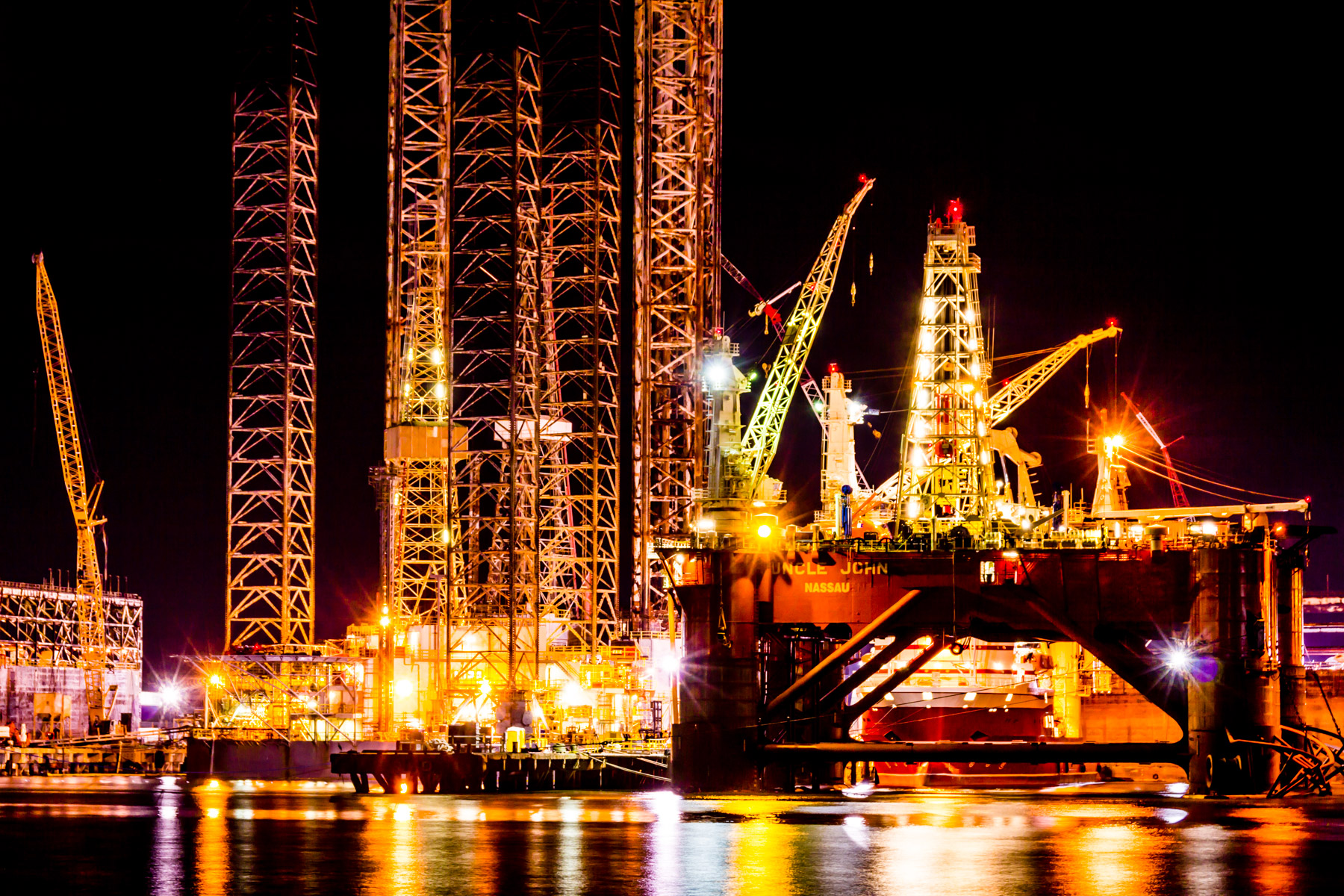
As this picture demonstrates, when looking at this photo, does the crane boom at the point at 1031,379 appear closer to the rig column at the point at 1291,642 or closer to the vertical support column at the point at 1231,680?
the rig column at the point at 1291,642

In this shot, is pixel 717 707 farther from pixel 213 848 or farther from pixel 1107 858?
pixel 1107 858

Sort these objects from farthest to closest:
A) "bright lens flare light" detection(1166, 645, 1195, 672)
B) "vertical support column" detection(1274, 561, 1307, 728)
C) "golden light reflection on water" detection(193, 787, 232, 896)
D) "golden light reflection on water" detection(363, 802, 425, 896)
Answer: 1. "vertical support column" detection(1274, 561, 1307, 728)
2. "bright lens flare light" detection(1166, 645, 1195, 672)
3. "golden light reflection on water" detection(193, 787, 232, 896)
4. "golden light reflection on water" detection(363, 802, 425, 896)

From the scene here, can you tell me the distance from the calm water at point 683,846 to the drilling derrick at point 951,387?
33.9ft

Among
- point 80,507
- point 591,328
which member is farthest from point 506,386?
point 80,507

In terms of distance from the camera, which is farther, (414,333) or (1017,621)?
(414,333)

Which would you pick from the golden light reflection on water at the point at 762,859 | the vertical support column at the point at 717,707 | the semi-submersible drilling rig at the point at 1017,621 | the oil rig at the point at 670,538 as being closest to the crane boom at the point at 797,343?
the oil rig at the point at 670,538

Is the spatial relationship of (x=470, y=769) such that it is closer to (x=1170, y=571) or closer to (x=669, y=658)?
(x=669, y=658)

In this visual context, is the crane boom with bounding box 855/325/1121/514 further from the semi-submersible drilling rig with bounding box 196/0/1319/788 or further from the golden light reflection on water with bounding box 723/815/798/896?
the golden light reflection on water with bounding box 723/815/798/896

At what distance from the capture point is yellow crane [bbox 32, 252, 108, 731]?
10856 cm

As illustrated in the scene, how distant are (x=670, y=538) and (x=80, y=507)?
5568 cm

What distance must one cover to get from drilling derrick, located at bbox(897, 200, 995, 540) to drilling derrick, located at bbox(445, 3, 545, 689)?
593 inches

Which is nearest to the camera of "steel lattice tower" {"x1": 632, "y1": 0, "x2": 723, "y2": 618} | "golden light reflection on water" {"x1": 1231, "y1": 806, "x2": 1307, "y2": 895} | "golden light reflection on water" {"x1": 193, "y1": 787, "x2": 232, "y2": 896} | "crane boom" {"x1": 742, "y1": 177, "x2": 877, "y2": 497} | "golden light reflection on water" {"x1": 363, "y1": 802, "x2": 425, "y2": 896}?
"golden light reflection on water" {"x1": 363, "y1": 802, "x2": 425, "y2": 896}

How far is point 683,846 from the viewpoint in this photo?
4000 cm

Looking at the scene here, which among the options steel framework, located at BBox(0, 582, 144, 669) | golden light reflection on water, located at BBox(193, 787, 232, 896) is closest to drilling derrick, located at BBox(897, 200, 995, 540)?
golden light reflection on water, located at BBox(193, 787, 232, 896)
